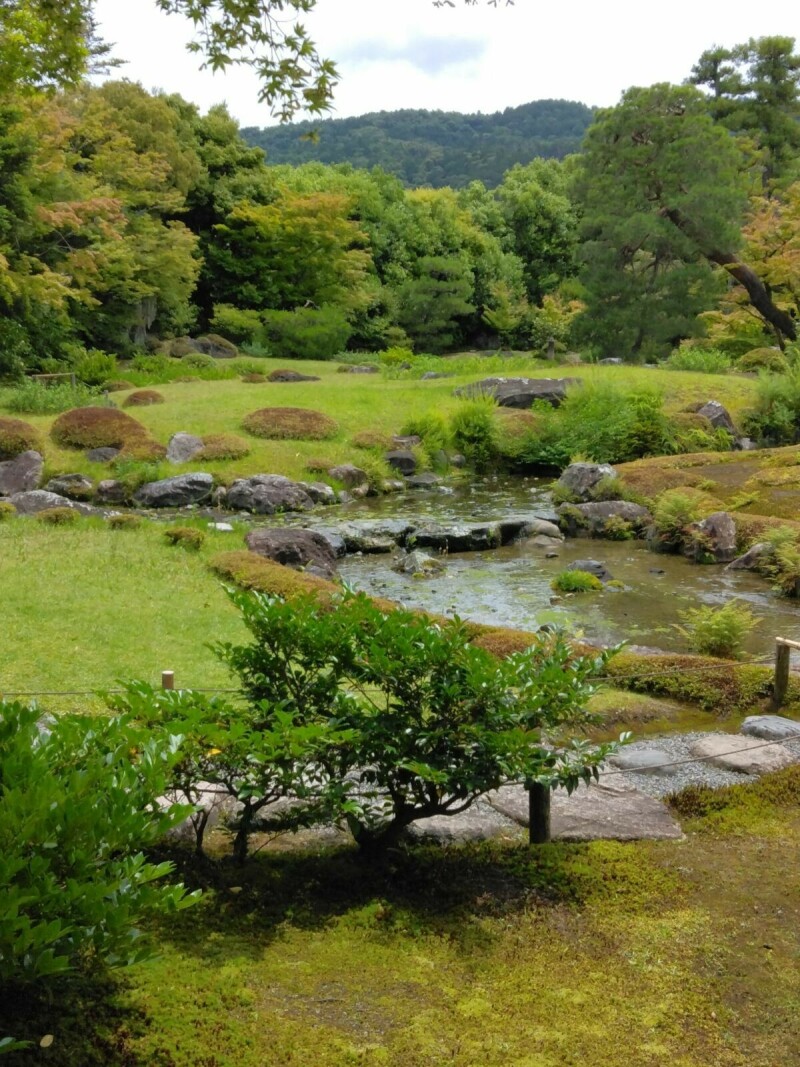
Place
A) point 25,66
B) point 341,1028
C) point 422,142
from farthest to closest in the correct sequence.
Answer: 1. point 422,142
2. point 25,66
3. point 341,1028

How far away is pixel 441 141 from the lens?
94.1 m

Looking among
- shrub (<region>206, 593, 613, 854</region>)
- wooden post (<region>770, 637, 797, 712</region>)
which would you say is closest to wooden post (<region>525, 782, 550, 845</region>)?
shrub (<region>206, 593, 613, 854</region>)

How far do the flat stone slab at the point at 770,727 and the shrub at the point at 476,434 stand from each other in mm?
15423

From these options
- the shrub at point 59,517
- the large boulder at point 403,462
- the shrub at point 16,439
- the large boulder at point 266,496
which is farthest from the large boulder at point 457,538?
the shrub at point 16,439

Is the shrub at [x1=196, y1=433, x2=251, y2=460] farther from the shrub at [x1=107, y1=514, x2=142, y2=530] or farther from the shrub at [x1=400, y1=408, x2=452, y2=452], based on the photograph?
the shrub at [x1=107, y1=514, x2=142, y2=530]

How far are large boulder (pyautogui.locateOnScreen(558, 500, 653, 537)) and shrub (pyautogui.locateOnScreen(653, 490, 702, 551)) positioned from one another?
0.74 meters

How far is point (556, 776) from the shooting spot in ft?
12.8

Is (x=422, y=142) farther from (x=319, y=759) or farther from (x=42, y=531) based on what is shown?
(x=319, y=759)

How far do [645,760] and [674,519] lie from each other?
9.12 metres

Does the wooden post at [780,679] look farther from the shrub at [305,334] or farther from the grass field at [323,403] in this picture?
the shrub at [305,334]

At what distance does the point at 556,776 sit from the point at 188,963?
1576 mm

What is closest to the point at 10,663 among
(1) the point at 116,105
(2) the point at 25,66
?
(2) the point at 25,66

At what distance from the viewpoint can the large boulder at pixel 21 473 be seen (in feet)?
59.1

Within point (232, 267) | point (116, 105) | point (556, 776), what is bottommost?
point (556, 776)
